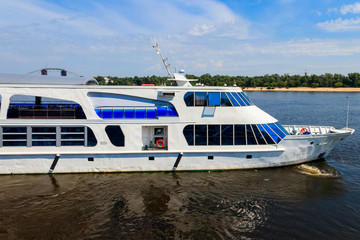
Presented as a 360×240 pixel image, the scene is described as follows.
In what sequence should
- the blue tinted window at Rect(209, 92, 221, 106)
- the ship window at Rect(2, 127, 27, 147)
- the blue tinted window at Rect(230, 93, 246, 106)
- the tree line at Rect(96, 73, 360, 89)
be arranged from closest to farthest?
the ship window at Rect(2, 127, 27, 147) → the blue tinted window at Rect(209, 92, 221, 106) → the blue tinted window at Rect(230, 93, 246, 106) → the tree line at Rect(96, 73, 360, 89)

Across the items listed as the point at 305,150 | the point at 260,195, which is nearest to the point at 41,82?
the point at 260,195

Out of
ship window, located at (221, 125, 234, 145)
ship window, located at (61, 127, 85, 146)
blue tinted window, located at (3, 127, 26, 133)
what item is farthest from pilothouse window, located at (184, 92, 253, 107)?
blue tinted window, located at (3, 127, 26, 133)

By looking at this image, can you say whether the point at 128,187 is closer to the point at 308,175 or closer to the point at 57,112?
the point at 57,112

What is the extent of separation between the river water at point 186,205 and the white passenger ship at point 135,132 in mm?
736

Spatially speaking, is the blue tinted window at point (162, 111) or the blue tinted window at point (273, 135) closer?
the blue tinted window at point (162, 111)

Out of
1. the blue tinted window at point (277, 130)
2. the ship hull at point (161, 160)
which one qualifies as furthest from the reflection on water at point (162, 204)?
the blue tinted window at point (277, 130)

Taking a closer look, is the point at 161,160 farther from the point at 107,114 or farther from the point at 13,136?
the point at 13,136

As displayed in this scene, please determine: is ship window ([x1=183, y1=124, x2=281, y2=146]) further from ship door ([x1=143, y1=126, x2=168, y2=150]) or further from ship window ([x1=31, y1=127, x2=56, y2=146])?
ship window ([x1=31, y1=127, x2=56, y2=146])

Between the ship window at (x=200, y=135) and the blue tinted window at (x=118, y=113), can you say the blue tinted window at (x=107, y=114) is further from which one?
the ship window at (x=200, y=135)

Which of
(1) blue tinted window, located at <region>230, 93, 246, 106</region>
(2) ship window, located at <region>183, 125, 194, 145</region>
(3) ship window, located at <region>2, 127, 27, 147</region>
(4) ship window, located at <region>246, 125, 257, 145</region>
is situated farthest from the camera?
(1) blue tinted window, located at <region>230, 93, 246, 106</region>

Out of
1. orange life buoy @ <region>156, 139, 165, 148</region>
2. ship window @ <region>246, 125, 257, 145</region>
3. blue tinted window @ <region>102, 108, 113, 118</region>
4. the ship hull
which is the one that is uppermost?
blue tinted window @ <region>102, 108, 113, 118</region>

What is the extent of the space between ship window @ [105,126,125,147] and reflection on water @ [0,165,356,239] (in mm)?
1730

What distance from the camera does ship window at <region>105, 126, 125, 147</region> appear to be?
497 inches

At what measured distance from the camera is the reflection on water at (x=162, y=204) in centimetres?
866
